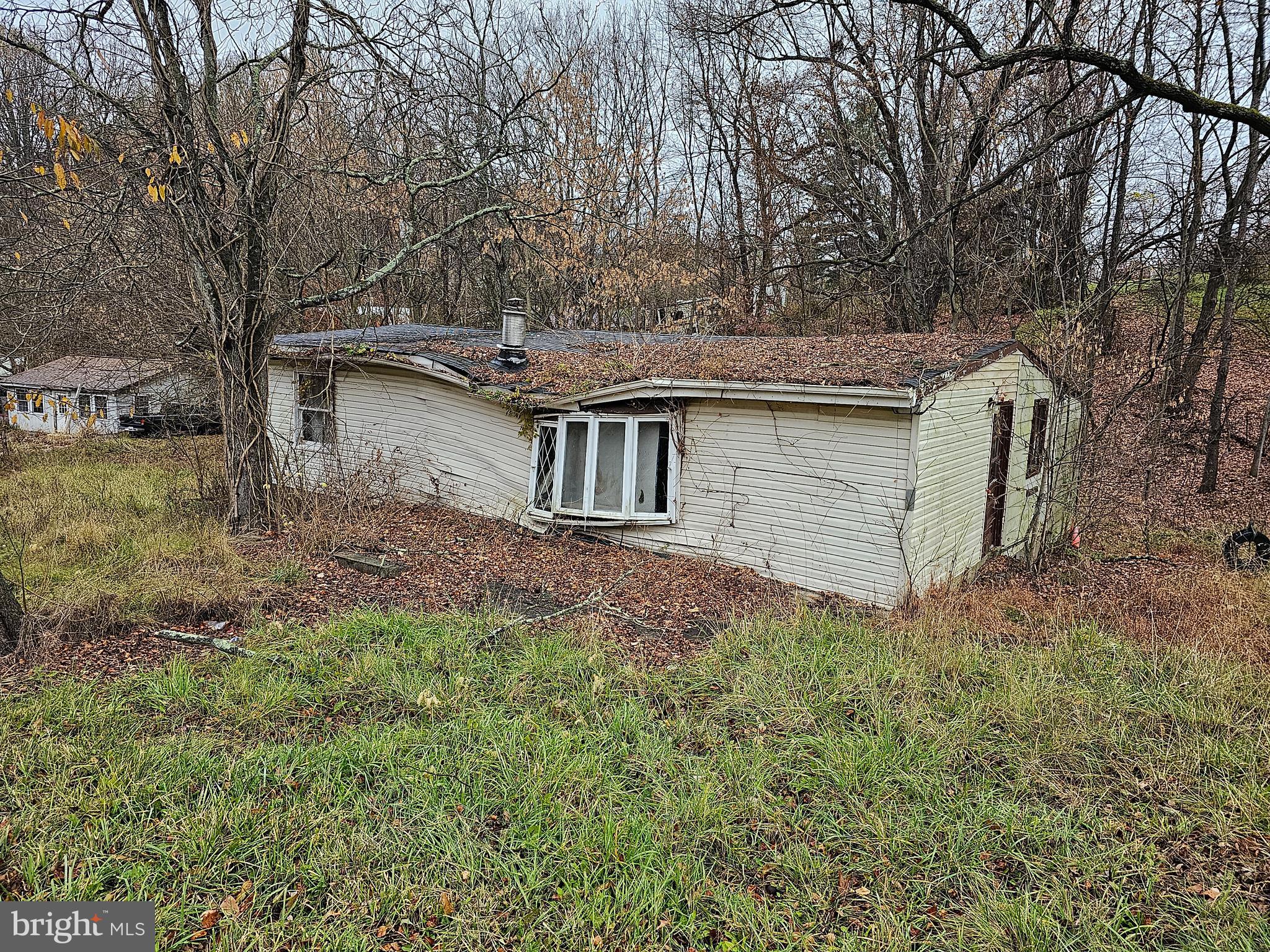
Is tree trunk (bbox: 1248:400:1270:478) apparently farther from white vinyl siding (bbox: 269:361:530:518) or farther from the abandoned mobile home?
white vinyl siding (bbox: 269:361:530:518)

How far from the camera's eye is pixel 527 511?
10141 millimetres

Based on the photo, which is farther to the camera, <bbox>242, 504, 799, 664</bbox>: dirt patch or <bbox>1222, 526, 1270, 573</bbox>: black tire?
<bbox>1222, 526, 1270, 573</bbox>: black tire

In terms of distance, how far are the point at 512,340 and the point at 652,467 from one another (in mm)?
3295

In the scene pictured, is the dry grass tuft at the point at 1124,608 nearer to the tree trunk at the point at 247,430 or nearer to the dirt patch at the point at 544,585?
the dirt patch at the point at 544,585

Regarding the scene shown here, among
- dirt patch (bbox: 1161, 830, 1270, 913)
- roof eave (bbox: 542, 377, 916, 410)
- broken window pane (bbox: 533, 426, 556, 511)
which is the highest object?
roof eave (bbox: 542, 377, 916, 410)

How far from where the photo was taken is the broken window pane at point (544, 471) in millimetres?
9938

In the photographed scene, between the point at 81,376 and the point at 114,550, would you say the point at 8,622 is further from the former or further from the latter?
the point at 81,376

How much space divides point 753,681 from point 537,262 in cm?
Answer: 1545

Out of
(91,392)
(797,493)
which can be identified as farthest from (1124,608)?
(91,392)

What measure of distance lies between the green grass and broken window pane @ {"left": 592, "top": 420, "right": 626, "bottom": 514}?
395 centimetres

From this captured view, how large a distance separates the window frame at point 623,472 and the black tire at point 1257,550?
7.55m

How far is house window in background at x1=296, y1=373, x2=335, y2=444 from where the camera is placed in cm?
1267

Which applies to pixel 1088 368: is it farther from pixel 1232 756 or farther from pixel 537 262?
pixel 537 262

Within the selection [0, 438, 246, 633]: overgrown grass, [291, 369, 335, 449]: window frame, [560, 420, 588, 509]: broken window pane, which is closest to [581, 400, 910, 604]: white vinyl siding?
[560, 420, 588, 509]: broken window pane
